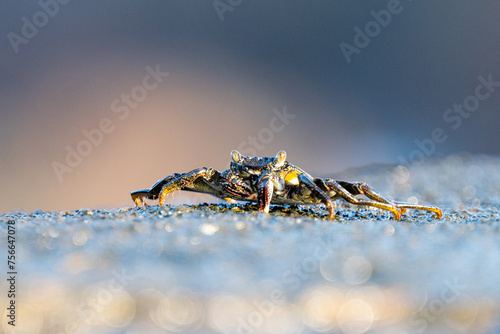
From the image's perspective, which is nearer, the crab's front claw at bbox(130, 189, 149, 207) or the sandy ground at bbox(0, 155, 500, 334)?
the sandy ground at bbox(0, 155, 500, 334)

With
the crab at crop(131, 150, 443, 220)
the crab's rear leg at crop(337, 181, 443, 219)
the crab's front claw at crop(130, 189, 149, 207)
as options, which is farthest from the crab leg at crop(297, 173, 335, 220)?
the crab's front claw at crop(130, 189, 149, 207)

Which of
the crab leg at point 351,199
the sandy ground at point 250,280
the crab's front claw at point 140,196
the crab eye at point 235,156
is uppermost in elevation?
the crab eye at point 235,156

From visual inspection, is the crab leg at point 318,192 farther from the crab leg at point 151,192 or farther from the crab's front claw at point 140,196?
the crab's front claw at point 140,196

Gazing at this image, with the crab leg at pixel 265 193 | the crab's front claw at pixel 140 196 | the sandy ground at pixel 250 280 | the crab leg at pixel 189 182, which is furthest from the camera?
the crab's front claw at pixel 140 196

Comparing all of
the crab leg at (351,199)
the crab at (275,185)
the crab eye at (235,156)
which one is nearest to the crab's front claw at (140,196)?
the crab at (275,185)

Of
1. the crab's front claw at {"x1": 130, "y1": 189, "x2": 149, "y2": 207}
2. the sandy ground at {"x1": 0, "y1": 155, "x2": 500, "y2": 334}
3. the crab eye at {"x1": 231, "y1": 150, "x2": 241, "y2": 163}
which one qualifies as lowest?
the sandy ground at {"x1": 0, "y1": 155, "x2": 500, "y2": 334}

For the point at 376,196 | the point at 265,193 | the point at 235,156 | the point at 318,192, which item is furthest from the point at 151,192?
the point at 376,196

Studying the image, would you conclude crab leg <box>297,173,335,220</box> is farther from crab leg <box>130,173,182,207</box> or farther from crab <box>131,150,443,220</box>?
crab leg <box>130,173,182,207</box>

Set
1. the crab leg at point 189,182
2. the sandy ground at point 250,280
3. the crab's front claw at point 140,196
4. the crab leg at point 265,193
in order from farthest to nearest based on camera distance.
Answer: the crab's front claw at point 140,196 → the crab leg at point 189,182 → the crab leg at point 265,193 → the sandy ground at point 250,280
